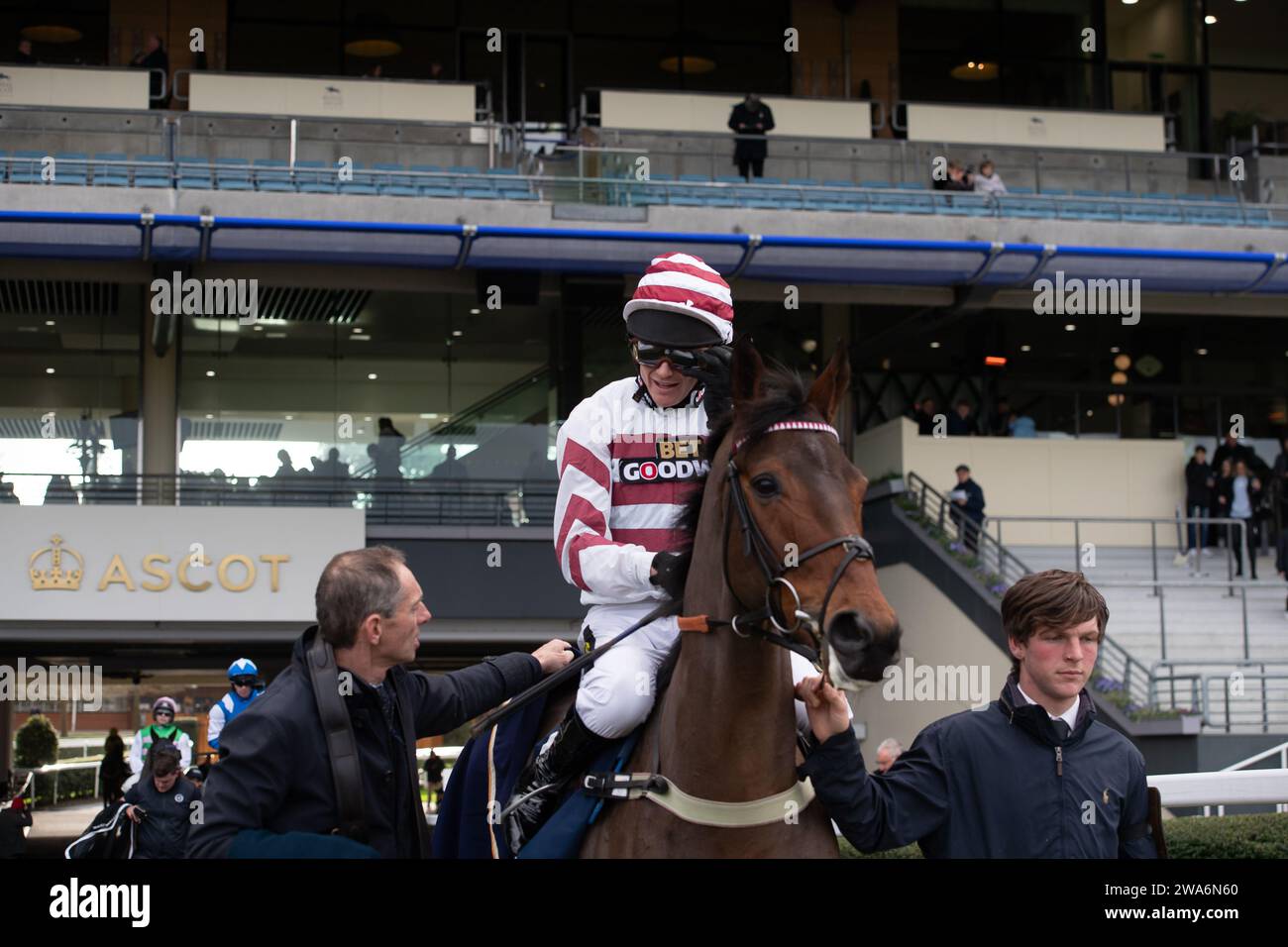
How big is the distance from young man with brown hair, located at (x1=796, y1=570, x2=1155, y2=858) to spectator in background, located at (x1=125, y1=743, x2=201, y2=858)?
6517mm

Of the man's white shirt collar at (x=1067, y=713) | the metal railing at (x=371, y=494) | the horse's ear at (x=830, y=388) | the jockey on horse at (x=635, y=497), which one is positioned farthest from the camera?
the metal railing at (x=371, y=494)

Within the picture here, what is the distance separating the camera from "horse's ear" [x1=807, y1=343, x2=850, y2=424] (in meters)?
3.74

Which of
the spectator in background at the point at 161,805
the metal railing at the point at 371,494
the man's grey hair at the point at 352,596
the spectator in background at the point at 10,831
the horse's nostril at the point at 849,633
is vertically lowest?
the spectator in background at the point at 10,831

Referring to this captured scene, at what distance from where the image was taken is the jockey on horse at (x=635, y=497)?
162 inches

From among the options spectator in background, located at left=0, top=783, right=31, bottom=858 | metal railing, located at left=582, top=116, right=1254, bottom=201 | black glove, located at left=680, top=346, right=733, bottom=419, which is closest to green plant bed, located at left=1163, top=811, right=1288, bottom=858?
black glove, located at left=680, top=346, right=733, bottom=419

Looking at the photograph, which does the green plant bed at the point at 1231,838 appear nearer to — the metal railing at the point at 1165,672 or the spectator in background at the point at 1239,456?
the metal railing at the point at 1165,672

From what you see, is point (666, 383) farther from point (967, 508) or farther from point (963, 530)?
point (967, 508)

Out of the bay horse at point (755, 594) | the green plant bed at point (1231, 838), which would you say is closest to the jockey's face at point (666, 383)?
the bay horse at point (755, 594)

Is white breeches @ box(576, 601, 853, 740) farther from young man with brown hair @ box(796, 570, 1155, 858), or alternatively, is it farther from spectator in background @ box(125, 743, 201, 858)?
spectator in background @ box(125, 743, 201, 858)

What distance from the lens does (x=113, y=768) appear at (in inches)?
841

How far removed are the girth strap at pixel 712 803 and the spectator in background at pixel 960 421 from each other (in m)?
18.7

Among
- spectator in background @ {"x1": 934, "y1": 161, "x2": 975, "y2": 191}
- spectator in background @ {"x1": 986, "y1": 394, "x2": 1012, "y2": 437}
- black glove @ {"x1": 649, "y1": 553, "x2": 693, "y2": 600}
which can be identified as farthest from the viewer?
spectator in background @ {"x1": 986, "y1": 394, "x2": 1012, "y2": 437}
